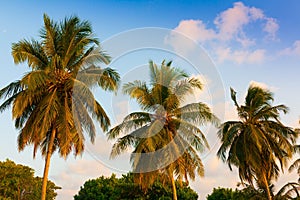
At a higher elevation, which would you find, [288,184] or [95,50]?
[95,50]

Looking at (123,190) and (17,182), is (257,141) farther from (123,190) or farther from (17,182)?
(17,182)

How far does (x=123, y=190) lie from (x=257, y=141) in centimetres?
1990

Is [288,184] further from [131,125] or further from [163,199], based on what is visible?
[131,125]

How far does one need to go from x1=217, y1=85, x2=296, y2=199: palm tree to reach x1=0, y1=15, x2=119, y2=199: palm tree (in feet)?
33.1

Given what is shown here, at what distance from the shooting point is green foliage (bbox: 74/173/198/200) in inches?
1475

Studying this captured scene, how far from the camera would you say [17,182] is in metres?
48.2

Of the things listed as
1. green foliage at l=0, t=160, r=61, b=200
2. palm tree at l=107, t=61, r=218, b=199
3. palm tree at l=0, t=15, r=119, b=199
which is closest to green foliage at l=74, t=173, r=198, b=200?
green foliage at l=0, t=160, r=61, b=200

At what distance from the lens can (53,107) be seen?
17.9 metres

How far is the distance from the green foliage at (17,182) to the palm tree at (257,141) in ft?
106

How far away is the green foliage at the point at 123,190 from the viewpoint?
123 feet

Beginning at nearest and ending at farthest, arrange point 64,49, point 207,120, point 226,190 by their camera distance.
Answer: point 64,49 < point 207,120 < point 226,190

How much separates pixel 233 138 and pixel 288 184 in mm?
9217

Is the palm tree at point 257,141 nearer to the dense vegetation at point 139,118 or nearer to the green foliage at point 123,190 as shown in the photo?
the dense vegetation at point 139,118

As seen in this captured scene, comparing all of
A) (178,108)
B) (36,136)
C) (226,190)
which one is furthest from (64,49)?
(226,190)
